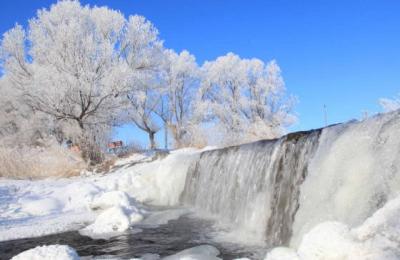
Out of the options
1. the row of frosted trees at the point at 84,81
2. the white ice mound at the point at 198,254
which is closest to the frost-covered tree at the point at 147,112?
the row of frosted trees at the point at 84,81

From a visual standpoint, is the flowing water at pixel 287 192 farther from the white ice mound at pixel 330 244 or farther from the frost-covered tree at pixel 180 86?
the frost-covered tree at pixel 180 86

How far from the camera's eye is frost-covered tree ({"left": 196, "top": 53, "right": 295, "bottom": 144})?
105 feet

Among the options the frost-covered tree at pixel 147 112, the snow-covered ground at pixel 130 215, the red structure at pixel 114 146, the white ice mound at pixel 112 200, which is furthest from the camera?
the frost-covered tree at pixel 147 112

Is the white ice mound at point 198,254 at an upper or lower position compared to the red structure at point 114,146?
lower

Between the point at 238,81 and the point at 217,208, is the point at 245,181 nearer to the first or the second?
the point at 217,208

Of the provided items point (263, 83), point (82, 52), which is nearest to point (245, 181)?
point (82, 52)

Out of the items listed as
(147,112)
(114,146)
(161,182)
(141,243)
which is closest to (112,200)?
(161,182)

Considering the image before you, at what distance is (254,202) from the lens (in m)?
5.34

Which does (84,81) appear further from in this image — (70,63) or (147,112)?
(147,112)

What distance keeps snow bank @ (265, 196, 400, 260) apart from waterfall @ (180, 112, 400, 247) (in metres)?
0.68

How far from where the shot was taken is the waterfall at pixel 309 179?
3367 mm

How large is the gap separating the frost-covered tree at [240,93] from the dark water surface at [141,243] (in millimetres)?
25367

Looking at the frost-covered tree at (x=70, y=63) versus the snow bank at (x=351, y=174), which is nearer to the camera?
the snow bank at (x=351, y=174)

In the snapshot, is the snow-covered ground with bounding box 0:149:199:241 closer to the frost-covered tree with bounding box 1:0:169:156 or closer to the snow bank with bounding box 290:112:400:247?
the snow bank with bounding box 290:112:400:247
